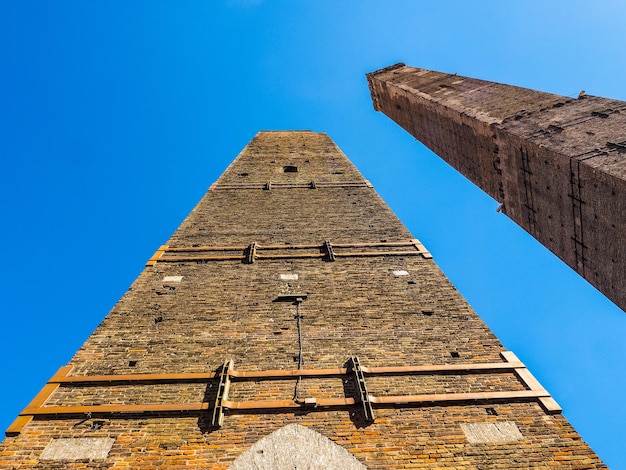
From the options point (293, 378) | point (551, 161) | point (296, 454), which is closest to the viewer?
point (296, 454)

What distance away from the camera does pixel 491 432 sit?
4.41 m

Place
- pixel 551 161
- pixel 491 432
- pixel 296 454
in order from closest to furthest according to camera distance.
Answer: pixel 296 454 → pixel 491 432 → pixel 551 161

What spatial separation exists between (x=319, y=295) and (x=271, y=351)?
1446 millimetres

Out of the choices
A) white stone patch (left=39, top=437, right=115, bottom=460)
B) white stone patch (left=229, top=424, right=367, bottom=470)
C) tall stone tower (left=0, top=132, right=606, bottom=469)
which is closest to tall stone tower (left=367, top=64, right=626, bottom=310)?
tall stone tower (left=0, top=132, right=606, bottom=469)

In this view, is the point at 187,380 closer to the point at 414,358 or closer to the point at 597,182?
the point at 414,358

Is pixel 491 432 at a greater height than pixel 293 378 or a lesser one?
lesser

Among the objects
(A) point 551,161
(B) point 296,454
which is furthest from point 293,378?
(A) point 551,161

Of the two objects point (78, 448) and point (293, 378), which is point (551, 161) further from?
point (78, 448)

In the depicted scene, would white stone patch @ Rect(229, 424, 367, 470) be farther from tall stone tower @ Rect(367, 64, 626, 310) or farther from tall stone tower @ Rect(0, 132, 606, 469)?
tall stone tower @ Rect(367, 64, 626, 310)

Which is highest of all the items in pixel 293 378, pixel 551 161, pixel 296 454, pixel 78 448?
pixel 551 161

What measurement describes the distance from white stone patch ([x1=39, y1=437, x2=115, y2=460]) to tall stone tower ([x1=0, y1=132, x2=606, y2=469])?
0.01m

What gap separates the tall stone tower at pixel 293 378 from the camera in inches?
164

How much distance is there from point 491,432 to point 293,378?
6.90ft

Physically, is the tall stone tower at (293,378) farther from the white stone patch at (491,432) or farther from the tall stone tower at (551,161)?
the tall stone tower at (551,161)
